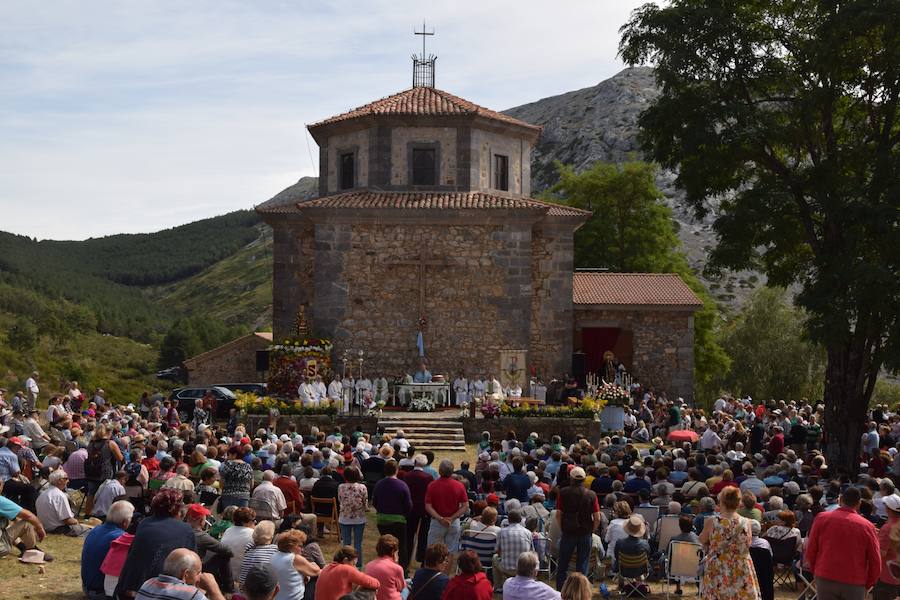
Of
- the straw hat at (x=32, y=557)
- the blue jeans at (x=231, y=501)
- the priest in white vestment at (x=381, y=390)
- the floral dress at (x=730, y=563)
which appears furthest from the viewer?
the priest in white vestment at (x=381, y=390)

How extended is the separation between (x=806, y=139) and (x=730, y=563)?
45.4ft

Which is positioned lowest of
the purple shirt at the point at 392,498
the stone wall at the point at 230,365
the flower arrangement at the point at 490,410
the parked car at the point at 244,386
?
the purple shirt at the point at 392,498

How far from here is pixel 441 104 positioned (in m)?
33.9

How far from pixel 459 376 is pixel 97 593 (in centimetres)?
2060

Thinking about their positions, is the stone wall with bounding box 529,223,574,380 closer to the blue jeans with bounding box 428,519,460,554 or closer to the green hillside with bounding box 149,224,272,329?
the blue jeans with bounding box 428,519,460,554

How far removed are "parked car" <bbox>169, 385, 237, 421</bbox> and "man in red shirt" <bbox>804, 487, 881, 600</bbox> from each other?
873 inches

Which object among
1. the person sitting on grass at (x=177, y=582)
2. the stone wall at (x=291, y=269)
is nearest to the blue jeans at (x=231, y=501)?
the person sitting on grass at (x=177, y=582)

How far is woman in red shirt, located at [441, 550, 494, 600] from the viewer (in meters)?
8.37

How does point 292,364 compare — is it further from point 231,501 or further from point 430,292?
point 231,501

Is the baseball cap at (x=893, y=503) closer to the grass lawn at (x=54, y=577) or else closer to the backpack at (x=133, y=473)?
the grass lawn at (x=54, y=577)

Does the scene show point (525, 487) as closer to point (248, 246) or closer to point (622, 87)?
point (622, 87)

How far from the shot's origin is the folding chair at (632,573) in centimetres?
1212

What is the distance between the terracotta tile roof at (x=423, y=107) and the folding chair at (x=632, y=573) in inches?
886

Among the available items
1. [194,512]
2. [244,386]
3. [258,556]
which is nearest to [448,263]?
[244,386]
